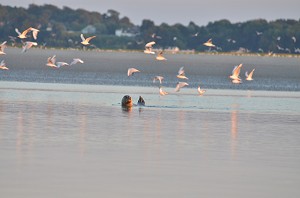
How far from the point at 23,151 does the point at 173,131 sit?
27.1 feet

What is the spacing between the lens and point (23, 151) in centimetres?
2709

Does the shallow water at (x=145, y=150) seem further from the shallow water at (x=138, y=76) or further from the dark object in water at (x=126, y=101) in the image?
the shallow water at (x=138, y=76)

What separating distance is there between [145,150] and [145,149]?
9.2 inches

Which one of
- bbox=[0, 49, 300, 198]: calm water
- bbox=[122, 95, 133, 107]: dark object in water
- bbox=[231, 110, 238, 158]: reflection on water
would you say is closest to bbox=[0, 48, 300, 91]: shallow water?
bbox=[0, 49, 300, 198]: calm water

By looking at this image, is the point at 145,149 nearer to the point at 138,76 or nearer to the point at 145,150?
the point at 145,150

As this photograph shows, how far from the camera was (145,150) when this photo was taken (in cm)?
2847

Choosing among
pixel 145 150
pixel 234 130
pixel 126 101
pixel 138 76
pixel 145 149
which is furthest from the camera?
pixel 138 76

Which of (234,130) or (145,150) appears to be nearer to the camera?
(145,150)

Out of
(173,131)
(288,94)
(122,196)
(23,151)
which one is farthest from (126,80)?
(122,196)

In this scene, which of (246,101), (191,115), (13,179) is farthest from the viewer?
(246,101)

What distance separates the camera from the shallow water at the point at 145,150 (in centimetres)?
2247

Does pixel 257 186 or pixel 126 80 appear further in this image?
pixel 126 80

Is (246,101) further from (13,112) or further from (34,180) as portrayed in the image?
(34,180)

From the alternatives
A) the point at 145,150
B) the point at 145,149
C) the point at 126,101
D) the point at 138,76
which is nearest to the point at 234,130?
the point at 145,149
